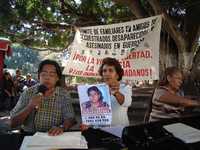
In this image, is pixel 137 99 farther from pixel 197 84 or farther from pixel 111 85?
pixel 111 85

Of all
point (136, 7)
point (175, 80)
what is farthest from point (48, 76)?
point (136, 7)

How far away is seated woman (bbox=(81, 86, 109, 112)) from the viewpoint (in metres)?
3.98

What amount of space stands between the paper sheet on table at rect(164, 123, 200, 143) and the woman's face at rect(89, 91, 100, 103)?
0.62 metres

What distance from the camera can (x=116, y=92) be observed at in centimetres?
436

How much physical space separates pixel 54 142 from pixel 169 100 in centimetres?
166

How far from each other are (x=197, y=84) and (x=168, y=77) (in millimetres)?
6381

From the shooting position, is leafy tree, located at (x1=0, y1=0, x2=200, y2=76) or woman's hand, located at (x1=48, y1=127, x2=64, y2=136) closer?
woman's hand, located at (x1=48, y1=127, x2=64, y2=136)

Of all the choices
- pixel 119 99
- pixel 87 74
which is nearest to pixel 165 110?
pixel 119 99

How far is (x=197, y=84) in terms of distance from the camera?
36.8 feet

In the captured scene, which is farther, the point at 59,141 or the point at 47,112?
the point at 47,112

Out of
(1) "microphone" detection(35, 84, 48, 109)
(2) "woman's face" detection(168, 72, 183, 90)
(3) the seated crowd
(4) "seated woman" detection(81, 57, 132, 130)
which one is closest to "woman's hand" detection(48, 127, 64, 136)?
(3) the seated crowd

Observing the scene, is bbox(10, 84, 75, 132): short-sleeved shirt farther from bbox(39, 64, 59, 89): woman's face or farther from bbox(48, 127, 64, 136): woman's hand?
bbox(48, 127, 64, 136): woman's hand

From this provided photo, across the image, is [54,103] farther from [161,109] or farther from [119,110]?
[161,109]

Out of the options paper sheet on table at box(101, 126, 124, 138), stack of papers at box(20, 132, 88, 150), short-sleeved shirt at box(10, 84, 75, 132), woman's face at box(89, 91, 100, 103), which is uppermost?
woman's face at box(89, 91, 100, 103)
